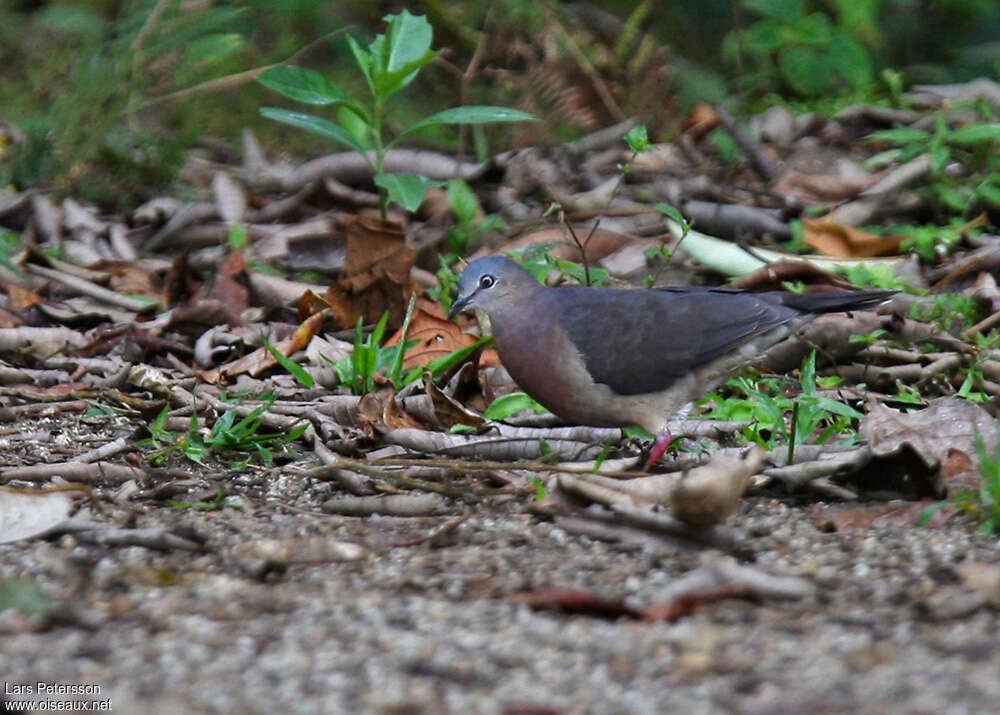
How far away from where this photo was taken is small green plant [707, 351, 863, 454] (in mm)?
4016

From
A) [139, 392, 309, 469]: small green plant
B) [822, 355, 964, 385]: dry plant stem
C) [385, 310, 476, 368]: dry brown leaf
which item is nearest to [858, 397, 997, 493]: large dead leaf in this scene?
[822, 355, 964, 385]: dry plant stem

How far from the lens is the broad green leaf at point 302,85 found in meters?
4.96

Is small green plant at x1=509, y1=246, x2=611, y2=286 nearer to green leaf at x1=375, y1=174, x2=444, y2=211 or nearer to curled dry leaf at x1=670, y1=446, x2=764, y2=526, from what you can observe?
green leaf at x1=375, y1=174, x2=444, y2=211

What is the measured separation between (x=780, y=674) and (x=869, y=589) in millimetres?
583

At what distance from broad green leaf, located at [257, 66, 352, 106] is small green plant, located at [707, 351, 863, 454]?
1.86 meters

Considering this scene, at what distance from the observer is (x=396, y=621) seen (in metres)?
2.60

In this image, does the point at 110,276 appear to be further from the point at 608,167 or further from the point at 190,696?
the point at 190,696

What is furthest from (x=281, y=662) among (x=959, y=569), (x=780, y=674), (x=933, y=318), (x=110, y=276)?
(x=110, y=276)

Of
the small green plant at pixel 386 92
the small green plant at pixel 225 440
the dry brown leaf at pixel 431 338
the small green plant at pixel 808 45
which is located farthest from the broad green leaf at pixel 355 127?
the small green plant at pixel 808 45

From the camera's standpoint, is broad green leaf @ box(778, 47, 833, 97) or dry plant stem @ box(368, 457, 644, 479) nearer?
dry plant stem @ box(368, 457, 644, 479)

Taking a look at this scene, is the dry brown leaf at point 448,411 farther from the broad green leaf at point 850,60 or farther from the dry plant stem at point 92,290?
the broad green leaf at point 850,60

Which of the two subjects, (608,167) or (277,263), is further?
(608,167)

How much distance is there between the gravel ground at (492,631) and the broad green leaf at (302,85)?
2.14 metres

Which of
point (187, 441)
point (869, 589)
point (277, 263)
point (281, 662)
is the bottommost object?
point (277, 263)
